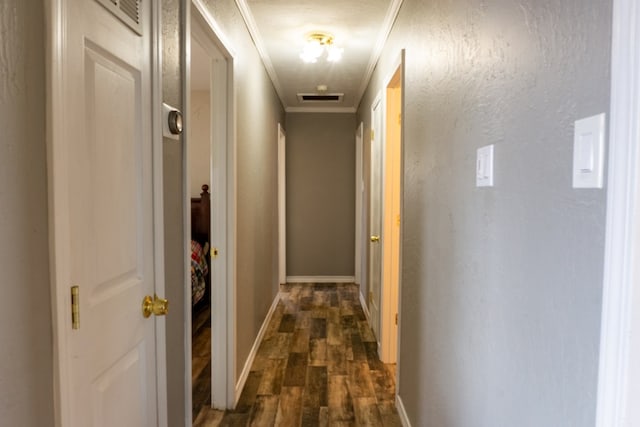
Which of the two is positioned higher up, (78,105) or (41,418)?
(78,105)

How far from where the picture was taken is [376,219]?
343 centimetres

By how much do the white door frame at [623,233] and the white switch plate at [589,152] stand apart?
1.5 inches

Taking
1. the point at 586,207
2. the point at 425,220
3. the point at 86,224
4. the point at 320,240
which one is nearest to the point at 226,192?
the point at 425,220

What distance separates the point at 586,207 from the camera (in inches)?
26.6

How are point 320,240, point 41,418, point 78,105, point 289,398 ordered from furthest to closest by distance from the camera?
point 320,240 → point 289,398 → point 78,105 → point 41,418

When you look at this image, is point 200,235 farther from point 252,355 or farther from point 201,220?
point 252,355

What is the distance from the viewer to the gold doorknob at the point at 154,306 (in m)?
1.24

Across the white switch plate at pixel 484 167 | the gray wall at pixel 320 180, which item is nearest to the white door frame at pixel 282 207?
the gray wall at pixel 320 180

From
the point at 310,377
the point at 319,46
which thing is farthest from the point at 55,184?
the point at 319,46

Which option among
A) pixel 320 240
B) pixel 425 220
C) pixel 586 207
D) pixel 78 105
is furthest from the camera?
pixel 320 240

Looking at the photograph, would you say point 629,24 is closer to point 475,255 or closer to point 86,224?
point 475,255

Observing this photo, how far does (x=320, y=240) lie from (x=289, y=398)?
312 cm

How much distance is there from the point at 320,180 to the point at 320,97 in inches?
44.8

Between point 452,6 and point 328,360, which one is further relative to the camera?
point 328,360
